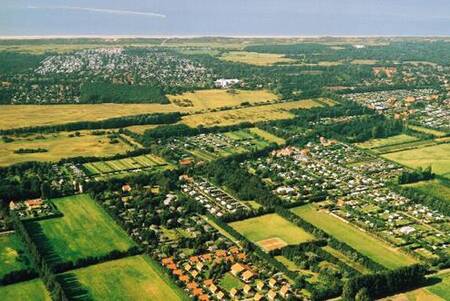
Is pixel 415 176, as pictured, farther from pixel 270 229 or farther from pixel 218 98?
pixel 218 98

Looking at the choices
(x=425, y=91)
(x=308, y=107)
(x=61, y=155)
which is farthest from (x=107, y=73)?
(x=425, y=91)

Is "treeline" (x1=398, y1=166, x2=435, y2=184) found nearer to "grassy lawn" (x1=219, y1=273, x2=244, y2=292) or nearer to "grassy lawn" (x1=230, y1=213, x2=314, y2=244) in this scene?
"grassy lawn" (x1=230, y1=213, x2=314, y2=244)

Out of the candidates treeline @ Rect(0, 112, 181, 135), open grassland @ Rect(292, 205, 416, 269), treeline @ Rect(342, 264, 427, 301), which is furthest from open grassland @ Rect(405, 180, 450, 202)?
treeline @ Rect(0, 112, 181, 135)

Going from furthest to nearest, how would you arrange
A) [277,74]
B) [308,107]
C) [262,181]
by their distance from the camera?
[277,74] → [308,107] → [262,181]

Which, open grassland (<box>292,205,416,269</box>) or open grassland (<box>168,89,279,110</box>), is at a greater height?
open grassland (<box>168,89,279,110</box>)

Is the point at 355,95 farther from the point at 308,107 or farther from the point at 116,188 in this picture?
the point at 116,188

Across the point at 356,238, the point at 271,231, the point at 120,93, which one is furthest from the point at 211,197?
the point at 120,93

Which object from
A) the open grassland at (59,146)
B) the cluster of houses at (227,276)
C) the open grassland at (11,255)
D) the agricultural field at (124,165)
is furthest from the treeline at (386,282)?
the open grassland at (59,146)
